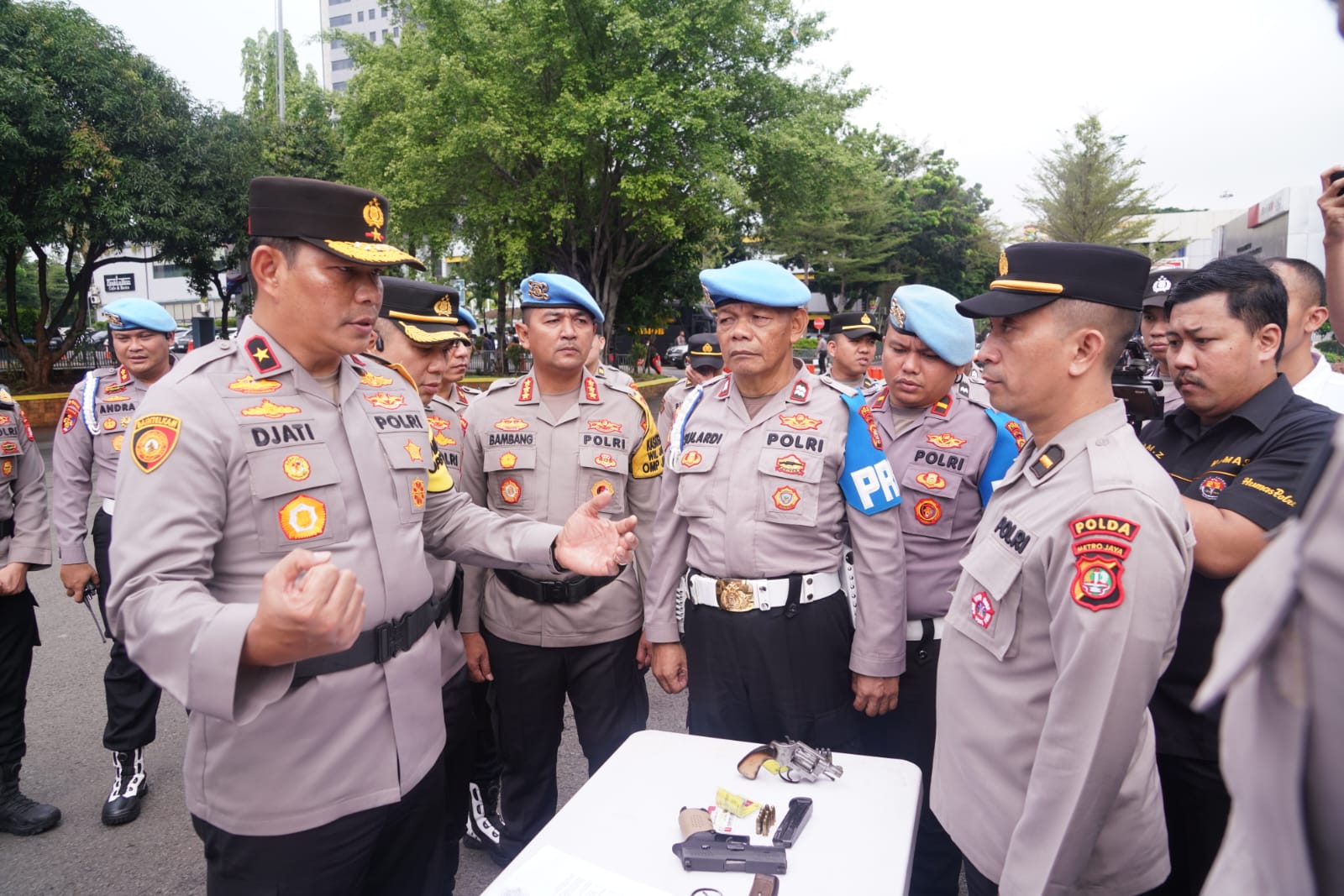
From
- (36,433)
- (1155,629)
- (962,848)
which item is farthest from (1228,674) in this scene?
(36,433)

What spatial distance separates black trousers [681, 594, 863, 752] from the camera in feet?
8.17

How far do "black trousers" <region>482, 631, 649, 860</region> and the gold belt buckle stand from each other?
23.8 inches

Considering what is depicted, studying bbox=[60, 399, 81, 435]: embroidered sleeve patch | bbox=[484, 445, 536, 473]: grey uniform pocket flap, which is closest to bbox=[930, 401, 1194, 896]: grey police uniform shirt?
bbox=[484, 445, 536, 473]: grey uniform pocket flap

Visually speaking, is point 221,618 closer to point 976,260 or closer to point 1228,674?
point 1228,674

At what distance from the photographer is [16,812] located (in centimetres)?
310

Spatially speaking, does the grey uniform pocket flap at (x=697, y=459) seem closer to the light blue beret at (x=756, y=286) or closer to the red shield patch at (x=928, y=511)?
the light blue beret at (x=756, y=286)

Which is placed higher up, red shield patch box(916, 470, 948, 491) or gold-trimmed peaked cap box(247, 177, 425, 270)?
gold-trimmed peaked cap box(247, 177, 425, 270)

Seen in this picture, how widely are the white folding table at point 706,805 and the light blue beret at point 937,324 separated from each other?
5.11 ft

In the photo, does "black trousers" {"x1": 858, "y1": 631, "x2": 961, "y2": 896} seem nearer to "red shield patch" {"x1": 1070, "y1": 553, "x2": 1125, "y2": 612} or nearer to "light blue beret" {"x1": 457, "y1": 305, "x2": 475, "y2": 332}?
"red shield patch" {"x1": 1070, "y1": 553, "x2": 1125, "y2": 612}

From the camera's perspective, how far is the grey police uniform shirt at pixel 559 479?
2887 millimetres

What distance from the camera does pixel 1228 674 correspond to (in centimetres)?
57

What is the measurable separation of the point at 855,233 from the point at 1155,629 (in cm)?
3777

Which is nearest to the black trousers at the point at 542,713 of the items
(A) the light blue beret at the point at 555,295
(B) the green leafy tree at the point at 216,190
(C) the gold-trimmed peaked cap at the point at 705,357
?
(A) the light blue beret at the point at 555,295

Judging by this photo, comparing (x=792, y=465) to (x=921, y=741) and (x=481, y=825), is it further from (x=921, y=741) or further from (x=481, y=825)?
(x=481, y=825)
